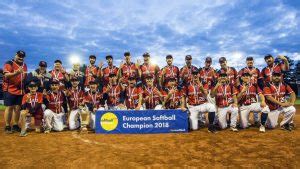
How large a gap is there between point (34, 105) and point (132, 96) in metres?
3.97

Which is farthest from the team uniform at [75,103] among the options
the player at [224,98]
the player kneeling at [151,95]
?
the player at [224,98]

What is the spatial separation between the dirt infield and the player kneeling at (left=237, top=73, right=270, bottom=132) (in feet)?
2.31

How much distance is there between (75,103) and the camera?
38.2ft

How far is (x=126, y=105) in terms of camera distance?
39.0 ft

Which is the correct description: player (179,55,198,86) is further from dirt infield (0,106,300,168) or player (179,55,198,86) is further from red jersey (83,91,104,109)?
red jersey (83,91,104,109)

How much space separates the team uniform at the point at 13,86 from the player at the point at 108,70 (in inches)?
142

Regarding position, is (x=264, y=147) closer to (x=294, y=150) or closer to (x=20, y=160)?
(x=294, y=150)

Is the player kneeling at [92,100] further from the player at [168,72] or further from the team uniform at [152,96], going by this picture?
the player at [168,72]

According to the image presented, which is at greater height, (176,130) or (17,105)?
(17,105)

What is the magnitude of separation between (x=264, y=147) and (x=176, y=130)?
135 inches

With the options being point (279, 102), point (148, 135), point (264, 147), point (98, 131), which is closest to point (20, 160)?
point (98, 131)

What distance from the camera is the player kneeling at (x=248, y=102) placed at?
10.3 m

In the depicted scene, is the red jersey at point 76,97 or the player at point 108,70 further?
the player at point 108,70

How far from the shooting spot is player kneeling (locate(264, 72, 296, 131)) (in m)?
10.2
